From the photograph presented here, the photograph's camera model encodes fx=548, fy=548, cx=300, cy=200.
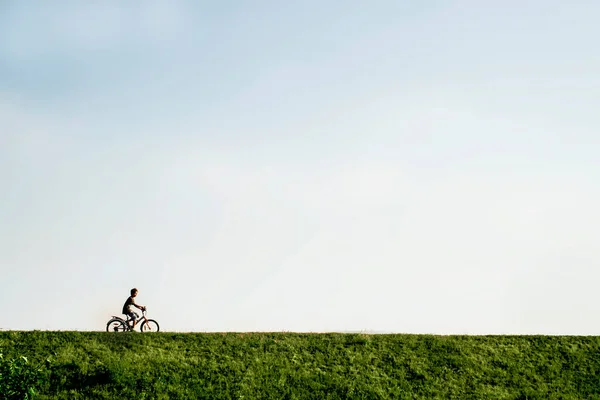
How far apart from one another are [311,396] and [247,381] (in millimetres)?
2489

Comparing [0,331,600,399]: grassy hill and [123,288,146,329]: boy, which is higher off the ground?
[123,288,146,329]: boy

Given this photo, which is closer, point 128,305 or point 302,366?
point 302,366

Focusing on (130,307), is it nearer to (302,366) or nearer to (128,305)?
(128,305)

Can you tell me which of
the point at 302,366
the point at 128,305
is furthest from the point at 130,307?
the point at 302,366

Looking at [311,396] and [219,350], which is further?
[219,350]

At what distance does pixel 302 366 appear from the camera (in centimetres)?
2194

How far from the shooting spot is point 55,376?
1962 cm

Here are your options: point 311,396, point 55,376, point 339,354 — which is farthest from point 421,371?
point 55,376

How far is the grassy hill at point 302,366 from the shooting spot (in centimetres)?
1984

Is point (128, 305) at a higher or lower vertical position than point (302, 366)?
higher

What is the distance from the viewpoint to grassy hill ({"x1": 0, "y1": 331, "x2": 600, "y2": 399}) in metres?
19.8

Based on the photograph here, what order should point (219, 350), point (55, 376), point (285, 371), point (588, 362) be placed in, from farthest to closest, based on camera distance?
point (588, 362) → point (219, 350) → point (285, 371) → point (55, 376)

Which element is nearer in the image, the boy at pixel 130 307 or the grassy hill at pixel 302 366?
the grassy hill at pixel 302 366

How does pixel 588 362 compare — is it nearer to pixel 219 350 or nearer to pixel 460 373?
pixel 460 373
